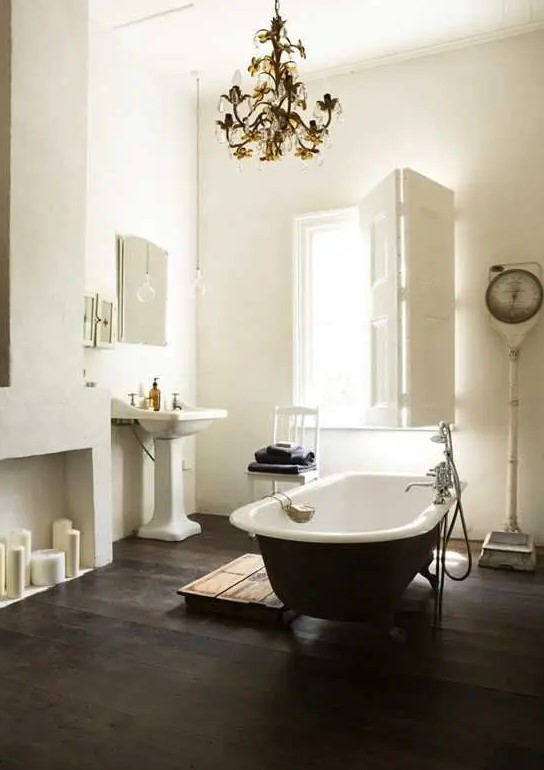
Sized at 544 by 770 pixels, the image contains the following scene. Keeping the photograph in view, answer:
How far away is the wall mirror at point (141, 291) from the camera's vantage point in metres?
4.46

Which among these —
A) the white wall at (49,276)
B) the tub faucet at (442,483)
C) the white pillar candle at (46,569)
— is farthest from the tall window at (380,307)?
the white pillar candle at (46,569)

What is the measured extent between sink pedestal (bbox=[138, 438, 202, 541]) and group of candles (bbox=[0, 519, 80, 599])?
81cm

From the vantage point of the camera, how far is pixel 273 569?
2.76m

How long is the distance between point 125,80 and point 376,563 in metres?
3.64

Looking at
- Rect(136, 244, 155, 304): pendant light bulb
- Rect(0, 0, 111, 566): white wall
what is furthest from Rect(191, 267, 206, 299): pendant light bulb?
Rect(0, 0, 111, 566): white wall

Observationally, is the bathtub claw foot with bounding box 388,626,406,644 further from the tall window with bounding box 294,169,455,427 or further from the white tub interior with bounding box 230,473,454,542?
the tall window with bounding box 294,169,455,427

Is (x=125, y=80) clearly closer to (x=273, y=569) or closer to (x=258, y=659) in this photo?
(x=273, y=569)

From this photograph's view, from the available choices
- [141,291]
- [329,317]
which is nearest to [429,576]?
[329,317]

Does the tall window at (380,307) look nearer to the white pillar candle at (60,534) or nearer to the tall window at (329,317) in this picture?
the tall window at (329,317)

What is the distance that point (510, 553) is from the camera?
3844mm

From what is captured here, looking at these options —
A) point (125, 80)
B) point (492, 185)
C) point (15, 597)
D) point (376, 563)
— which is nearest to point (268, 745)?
point (376, 563)

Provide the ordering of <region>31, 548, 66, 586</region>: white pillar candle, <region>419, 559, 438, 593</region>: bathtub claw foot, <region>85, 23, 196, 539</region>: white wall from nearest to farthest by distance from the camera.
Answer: <region>419, 559, 438, 593</region>: bathtub claw foot
<region>31, 548, 66, 586</region>: white pillar candle
<region>85, 23, 196, 539</region>: white wall

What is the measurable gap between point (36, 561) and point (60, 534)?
232 mm

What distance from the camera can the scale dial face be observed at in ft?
13.7
